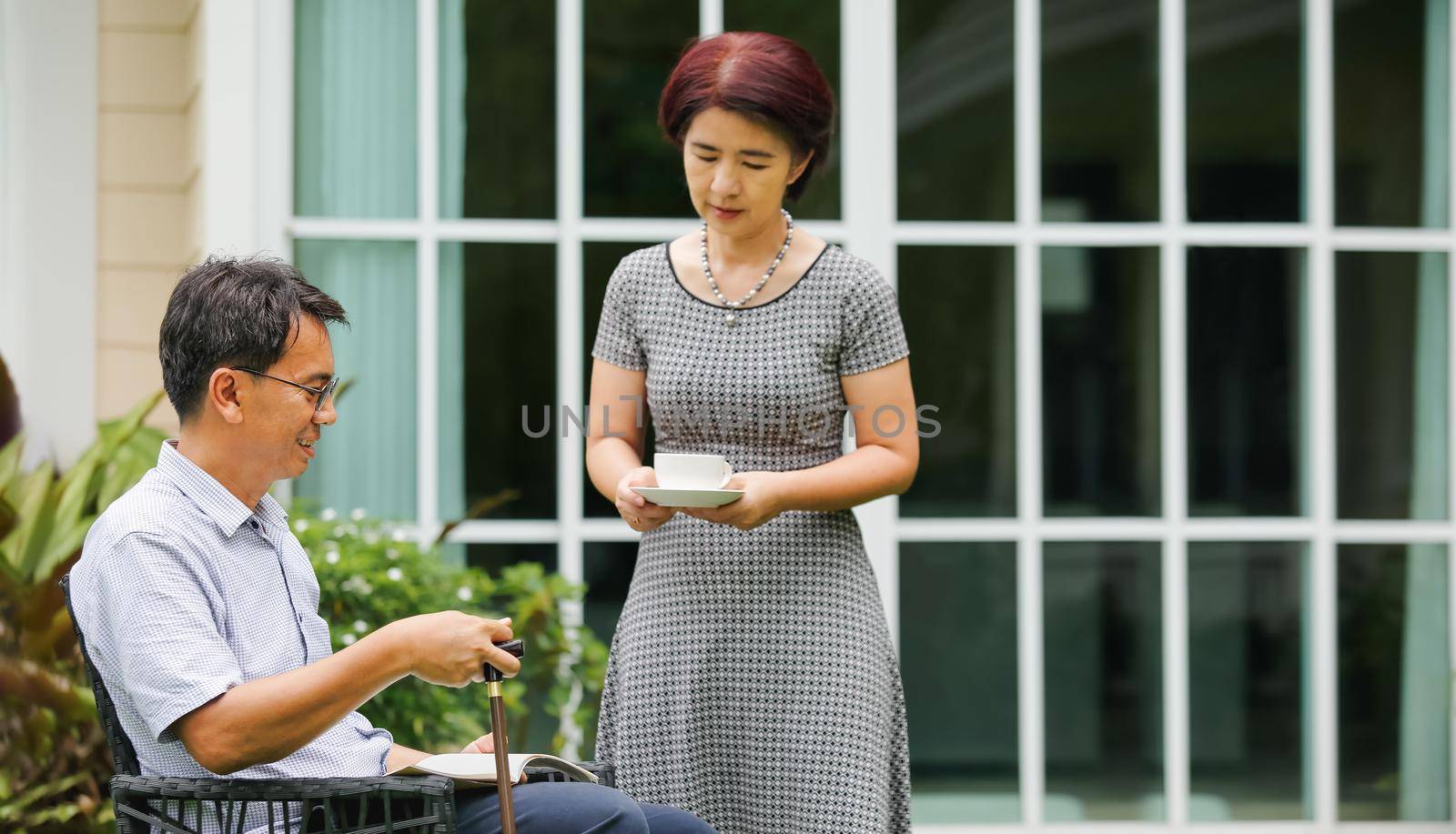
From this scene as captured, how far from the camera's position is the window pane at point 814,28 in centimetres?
369

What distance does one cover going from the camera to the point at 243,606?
66.8 inches

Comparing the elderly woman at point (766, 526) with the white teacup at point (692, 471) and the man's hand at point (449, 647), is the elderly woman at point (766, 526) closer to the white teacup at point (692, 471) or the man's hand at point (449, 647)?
the white teacup at point (692, 471)

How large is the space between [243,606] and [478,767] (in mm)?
341

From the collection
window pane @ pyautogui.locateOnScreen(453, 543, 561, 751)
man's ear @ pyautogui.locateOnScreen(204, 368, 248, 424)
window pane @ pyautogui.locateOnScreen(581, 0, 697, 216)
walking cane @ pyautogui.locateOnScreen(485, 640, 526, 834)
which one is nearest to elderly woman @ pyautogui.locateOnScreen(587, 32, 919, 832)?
walking cane @ pyautogui.locateOnScreen(485, 640, 526, 834)

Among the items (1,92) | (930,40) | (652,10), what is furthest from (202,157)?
(930,40)

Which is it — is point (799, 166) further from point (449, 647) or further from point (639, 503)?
point (449, 647)

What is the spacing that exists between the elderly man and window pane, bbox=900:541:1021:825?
196cm

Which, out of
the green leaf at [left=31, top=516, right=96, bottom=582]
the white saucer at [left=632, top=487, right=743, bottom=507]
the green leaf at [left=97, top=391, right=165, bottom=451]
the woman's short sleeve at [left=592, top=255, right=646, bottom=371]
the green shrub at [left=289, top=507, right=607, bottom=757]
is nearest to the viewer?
the white saucer at [left=632, top=487, right=743, bottom=507]

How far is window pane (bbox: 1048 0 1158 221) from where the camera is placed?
3.75 metres

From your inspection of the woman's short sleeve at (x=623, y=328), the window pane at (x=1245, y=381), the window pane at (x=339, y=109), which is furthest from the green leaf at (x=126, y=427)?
the window pane at (x=1245, y=381)

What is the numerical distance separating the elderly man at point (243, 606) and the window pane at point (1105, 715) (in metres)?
2.15

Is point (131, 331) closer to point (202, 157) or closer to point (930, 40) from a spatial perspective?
point (202, 157)

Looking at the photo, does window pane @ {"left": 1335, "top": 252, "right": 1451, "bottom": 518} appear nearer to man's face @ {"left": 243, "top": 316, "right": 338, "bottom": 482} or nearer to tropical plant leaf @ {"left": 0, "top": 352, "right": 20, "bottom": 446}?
man's face @ {"left": 243, "top": 316, "right": 338, "bottom": 482}

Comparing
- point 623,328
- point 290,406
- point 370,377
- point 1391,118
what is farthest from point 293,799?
point 1391,118
